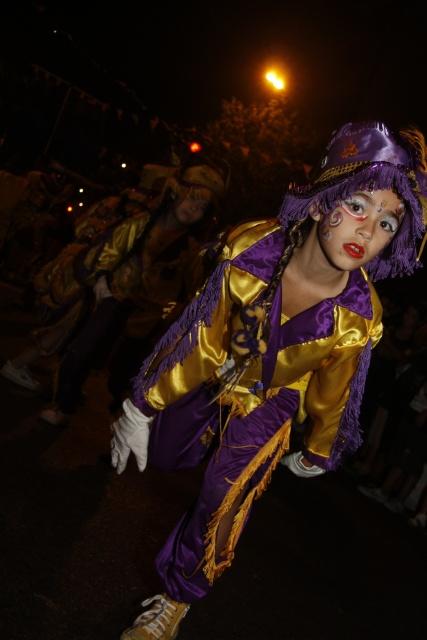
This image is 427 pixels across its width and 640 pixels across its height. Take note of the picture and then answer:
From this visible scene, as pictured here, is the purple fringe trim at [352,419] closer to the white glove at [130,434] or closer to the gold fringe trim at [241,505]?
the gold fringe trim at [241,505]

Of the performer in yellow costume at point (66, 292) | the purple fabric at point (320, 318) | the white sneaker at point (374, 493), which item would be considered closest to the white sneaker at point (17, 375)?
the performer in yellow costume at point (66, 292)

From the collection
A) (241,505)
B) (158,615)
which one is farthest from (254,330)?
(158,615)

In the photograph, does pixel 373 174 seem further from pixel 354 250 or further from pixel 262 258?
pixel 262 258

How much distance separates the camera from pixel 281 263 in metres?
2.38

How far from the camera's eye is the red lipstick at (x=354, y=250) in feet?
7.50

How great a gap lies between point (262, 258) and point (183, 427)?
0.78 metres

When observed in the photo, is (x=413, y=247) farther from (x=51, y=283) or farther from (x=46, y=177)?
(x=46, y=177)

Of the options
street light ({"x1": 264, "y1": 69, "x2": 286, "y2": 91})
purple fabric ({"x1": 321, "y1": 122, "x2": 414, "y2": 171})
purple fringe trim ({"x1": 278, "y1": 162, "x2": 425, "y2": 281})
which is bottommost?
purple fringe trim ({"x1": 278, "y1": 162, "x2": 425, "y2": 281})

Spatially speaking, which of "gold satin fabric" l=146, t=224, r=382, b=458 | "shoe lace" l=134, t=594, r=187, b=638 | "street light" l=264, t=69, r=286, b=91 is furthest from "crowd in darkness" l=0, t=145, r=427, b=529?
"street light" l=264, t=69, r=286, b=91

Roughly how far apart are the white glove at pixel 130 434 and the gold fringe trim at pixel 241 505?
0.39m

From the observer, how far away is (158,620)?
2.40m

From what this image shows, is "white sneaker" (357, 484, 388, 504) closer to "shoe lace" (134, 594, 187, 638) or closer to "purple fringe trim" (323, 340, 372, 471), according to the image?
"purple fringe trim" (323, 340, 372, 471)

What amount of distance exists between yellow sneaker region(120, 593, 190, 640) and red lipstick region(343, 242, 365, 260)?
1596 mm

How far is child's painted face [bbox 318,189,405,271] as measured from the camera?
2285 mm
